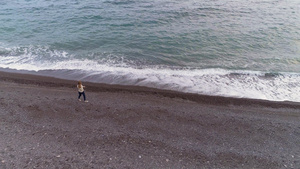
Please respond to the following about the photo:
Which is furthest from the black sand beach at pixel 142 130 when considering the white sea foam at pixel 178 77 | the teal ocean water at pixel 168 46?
the teal ocean water at pixel 168 46

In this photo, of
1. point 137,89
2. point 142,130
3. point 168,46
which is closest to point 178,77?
point 137,89

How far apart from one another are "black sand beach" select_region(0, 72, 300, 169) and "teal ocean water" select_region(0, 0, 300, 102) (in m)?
1.98

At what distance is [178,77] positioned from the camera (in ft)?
45.6

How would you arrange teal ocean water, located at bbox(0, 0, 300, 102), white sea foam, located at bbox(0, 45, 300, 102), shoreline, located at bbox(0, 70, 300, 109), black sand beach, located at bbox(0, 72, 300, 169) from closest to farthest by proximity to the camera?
1. black sand beach, located at bbox(0, 72, 300, 169)
2. shoreline, located at bbox(0, 70, 300, 109)
3. white sea foam, located at bbox(0, 45, 300, 102)
4. teal ocean water, located at bbox(0, 0, 300, 102)

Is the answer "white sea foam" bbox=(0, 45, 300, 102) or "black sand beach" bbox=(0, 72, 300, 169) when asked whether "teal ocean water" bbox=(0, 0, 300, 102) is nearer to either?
"white sea foam" bbox=(0, 45, 300, 102)

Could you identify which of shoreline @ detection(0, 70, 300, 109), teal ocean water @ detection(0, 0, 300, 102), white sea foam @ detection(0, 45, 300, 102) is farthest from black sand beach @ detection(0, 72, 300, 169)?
teal ocean water @ detection(0, 0, 300, 102)

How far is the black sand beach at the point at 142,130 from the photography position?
690 centimetres

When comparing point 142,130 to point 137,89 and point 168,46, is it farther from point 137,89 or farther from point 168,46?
point 168,46

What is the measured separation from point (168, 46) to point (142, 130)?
1191 centimetres

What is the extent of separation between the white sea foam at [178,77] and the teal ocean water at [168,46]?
69 millimetres

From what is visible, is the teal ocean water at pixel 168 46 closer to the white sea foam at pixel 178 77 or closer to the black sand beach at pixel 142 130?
the white sea foam at pixel 178 77

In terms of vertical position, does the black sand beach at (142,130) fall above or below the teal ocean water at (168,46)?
below

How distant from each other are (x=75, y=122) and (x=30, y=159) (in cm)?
247

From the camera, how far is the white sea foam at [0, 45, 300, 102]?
12.3m
